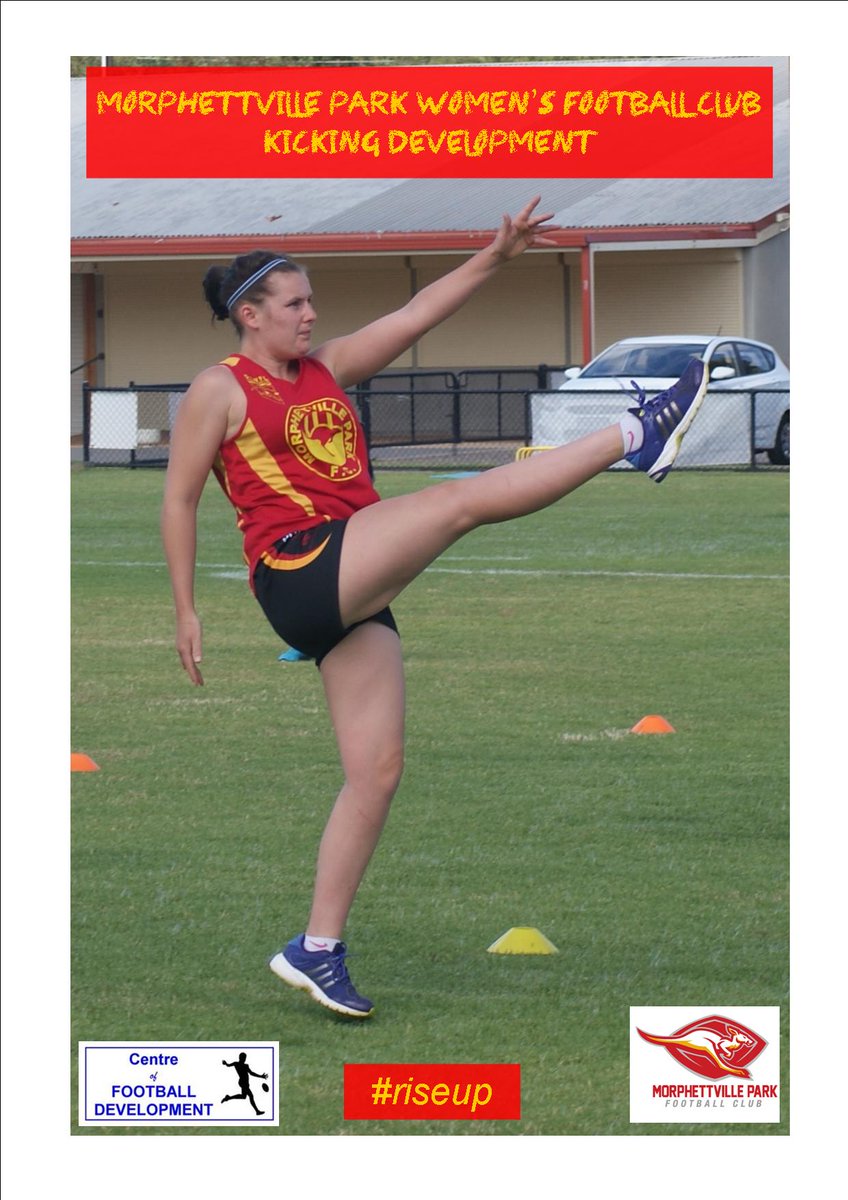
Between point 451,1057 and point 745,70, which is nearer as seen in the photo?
point 451,1057

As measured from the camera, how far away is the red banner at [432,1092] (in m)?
4.55

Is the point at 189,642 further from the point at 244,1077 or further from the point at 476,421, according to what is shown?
the point at 476,421

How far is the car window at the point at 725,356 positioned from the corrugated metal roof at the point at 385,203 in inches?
161

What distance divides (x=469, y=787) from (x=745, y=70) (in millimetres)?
2922

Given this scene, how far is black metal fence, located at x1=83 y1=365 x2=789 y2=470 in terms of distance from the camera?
23.1m

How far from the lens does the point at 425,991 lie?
17.9 ft

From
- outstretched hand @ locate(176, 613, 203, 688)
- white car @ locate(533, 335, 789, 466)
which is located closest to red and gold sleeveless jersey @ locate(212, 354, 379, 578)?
outstretched hand @ locate(176, 613, 203, 688)

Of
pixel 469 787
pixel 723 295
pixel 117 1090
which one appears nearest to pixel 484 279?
pixel 117 1090

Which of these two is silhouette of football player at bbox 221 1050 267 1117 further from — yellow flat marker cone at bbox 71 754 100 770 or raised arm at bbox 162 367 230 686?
yellow flat marker cone at bbox 71 754 100 770

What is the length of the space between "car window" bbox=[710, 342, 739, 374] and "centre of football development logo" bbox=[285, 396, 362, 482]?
781 inches

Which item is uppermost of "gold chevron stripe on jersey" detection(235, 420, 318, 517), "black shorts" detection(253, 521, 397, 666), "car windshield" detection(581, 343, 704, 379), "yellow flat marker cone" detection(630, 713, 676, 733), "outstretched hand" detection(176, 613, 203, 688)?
"car windshield" detection(581, 343, 704, 379)

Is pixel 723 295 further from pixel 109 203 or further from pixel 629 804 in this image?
pixel 629 804

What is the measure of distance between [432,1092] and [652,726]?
4.66 metres

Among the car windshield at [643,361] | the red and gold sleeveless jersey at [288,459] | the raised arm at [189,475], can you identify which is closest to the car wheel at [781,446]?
the car windshield at [643,361]
